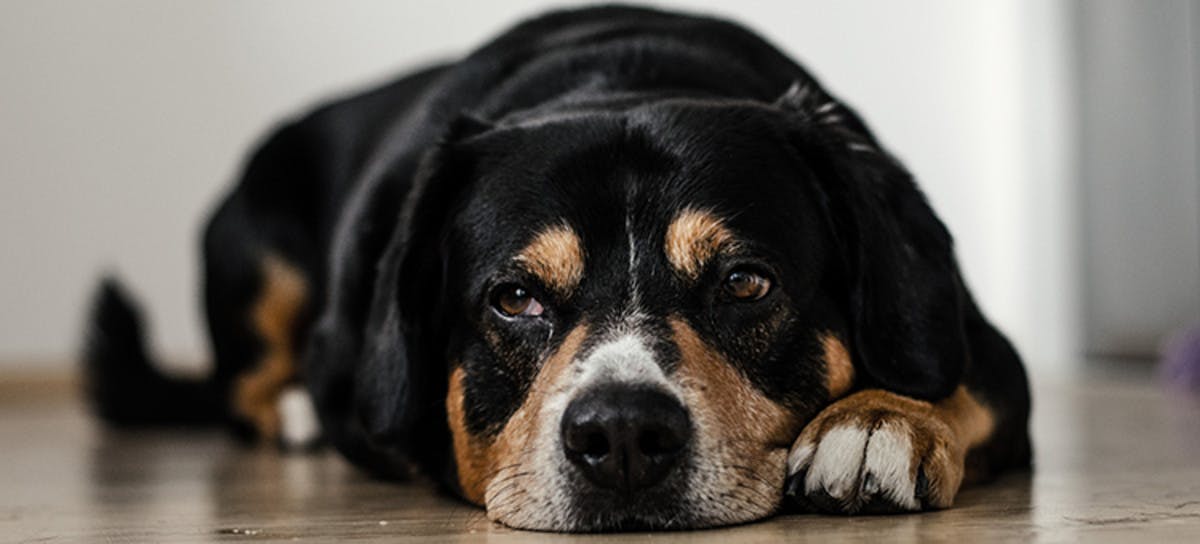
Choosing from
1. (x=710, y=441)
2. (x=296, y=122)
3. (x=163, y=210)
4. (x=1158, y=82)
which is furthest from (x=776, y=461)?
(x=163, y=210)

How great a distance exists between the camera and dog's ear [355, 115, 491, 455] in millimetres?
2695

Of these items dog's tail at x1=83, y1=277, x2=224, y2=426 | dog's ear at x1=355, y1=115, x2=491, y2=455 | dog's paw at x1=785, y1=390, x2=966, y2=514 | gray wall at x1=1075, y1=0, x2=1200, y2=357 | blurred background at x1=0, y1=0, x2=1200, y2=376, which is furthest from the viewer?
blurred background at x1=0, y1=0, x2=1200, y2=376

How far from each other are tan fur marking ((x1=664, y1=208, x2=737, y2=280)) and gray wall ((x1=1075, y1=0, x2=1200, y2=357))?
347 cm

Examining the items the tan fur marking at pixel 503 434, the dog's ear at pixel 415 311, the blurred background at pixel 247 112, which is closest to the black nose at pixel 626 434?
the tan fur marking at pixel 503 434

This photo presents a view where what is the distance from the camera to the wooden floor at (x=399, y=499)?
→ 7.07ft

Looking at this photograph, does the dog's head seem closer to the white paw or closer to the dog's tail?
the white paw

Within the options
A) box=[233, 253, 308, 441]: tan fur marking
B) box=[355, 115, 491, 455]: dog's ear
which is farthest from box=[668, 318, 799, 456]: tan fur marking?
box=[233, 253, 308, 441]: tan fur marking

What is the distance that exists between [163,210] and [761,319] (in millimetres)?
4950

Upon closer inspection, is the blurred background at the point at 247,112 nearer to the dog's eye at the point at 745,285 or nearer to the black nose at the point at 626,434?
the dog's eye at the point at 745,285

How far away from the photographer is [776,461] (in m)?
2.32

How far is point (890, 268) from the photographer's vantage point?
8.29 ft

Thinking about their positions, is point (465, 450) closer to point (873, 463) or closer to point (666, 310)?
point (666, 310)

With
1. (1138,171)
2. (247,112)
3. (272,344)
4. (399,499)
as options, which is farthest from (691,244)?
(247,112)

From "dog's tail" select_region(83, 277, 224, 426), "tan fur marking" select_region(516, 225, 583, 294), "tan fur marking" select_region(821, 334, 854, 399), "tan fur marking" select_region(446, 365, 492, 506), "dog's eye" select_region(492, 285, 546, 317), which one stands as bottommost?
"dog's tail" select_region(83, 277, 224, 426)
